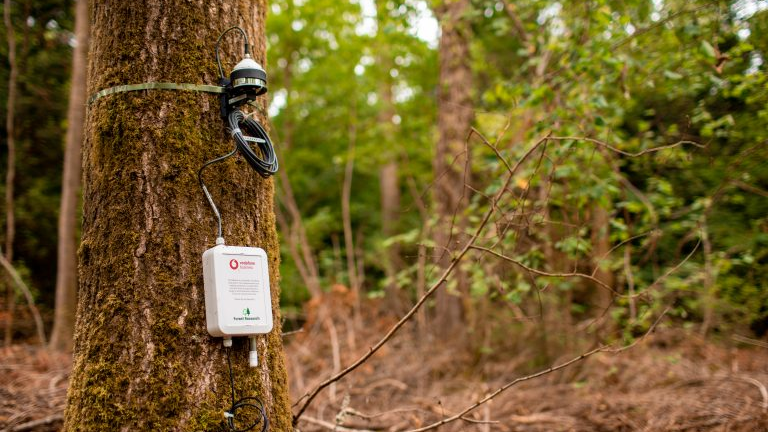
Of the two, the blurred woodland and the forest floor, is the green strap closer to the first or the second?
the blurred woodland

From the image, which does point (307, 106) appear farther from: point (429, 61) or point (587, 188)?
point (587, 188)

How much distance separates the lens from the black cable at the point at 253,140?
5.84ft

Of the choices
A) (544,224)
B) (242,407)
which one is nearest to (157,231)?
(242,407)

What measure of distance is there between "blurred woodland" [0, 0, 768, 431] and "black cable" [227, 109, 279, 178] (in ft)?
1.28

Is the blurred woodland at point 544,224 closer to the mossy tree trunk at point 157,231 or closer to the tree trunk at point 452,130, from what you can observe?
the tree trunk at point 452,130

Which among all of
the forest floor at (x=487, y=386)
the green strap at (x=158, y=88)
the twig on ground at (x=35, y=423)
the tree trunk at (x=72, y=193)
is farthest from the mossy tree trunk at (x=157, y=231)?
the tree trunk at (x=72, y=193)

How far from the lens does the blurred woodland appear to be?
3664mm

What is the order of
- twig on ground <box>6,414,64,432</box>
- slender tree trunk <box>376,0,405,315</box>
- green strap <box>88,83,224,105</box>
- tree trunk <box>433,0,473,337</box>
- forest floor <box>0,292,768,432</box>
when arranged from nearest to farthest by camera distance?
green strap <box>88,83,224,105</box>, twig on ground <box>6,414,64,432</box>, forest floor <box>0,292,768,432</box>, tree trunk <box>433,0,473,337</box>, slender tree trunk <box>376,0,405,315</box>

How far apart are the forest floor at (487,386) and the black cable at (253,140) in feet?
3.79

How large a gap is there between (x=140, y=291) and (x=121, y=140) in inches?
18.4

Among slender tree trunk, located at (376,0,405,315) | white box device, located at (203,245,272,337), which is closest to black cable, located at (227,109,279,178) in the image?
white box device, located at (203,245,272,337)

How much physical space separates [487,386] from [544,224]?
283 centimetres

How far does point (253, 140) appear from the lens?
1873 mm

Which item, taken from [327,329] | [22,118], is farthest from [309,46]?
[327,329]
